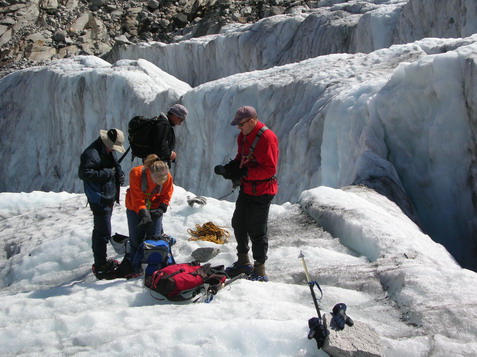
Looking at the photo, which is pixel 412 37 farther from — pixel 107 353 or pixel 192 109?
pixel 107 353

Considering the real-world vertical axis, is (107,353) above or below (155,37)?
below

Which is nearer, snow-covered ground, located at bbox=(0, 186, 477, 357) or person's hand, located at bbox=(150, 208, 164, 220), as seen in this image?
snow-covered ground, located at bbox=(0, 186, 477, 357)

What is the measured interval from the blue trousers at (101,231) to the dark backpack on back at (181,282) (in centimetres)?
115

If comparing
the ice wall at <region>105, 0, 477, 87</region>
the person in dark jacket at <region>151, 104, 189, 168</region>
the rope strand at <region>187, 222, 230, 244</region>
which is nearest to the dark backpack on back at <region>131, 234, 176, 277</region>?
the person in dark jacket at <region>151, 104, 189, 168</region>

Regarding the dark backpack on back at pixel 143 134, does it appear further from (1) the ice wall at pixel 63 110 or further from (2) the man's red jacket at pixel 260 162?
(1) the ice wall at pixel 63 110

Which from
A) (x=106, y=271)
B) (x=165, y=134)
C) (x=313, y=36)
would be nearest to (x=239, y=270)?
(x=106, y=271)

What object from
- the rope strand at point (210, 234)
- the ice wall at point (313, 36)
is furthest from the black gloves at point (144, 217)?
the ice wall at point (313, 36)

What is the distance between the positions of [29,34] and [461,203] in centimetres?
2813

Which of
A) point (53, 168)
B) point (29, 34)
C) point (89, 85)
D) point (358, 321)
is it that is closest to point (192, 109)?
point (89, 85)

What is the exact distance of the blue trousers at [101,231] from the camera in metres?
5.64

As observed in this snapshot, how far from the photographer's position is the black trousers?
4926 mm

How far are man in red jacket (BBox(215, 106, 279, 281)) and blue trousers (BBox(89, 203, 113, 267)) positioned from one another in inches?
54.6

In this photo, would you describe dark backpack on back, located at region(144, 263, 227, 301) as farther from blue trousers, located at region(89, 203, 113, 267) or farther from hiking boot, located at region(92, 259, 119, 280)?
blue trousers, located at region(89, 203, 113, 267)

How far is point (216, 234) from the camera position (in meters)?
6.65
